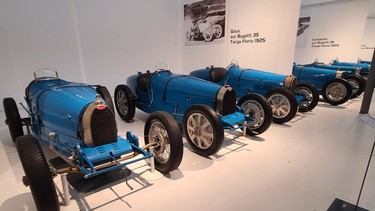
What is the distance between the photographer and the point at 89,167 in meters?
2.28

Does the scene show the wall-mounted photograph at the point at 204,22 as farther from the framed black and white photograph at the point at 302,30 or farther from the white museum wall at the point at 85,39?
the framed black and white photograph at the point at 302,30

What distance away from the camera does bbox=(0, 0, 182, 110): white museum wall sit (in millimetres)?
→ 5750

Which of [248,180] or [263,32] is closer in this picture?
Result: [248,180]

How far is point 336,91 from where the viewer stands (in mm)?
6625

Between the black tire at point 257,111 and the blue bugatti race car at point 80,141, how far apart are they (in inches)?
75.8

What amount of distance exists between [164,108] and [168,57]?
5442mm

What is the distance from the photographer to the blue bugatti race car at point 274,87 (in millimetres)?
4684

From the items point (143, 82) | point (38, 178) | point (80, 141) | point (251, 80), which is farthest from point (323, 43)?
point (38, 178)

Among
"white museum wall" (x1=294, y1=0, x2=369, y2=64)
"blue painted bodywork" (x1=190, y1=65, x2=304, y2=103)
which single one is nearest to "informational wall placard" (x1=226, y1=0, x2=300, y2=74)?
"white museum wall" (x1=294, y1=0, x2=369, y2=64)

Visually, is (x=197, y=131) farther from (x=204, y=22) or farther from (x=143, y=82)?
(x=204, y=22)

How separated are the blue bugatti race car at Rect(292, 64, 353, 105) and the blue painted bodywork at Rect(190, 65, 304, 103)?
1669 mm

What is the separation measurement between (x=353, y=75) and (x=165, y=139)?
761 cm

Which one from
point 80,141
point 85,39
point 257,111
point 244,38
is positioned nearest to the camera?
point 80,141

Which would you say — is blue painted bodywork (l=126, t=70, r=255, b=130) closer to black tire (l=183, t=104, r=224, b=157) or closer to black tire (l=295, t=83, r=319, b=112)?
black tire (l=183, t=104, r=224, b=157)
